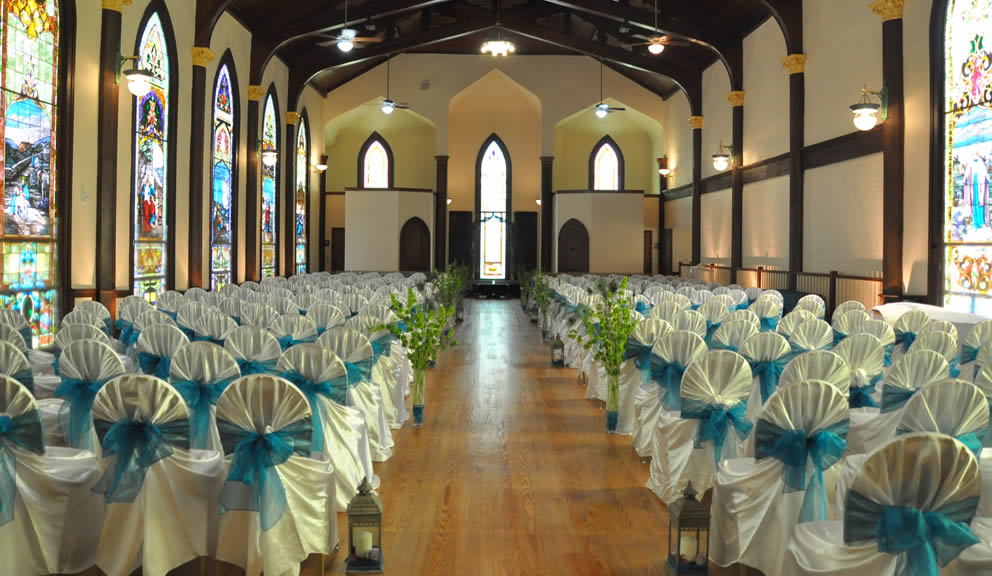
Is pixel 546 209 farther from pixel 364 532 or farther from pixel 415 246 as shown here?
pixel 364 532

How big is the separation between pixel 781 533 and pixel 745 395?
3.72ft

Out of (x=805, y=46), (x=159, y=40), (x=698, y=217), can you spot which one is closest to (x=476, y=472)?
(x=159, y=40)

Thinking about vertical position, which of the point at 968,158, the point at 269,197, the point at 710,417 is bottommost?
the point at 710,417

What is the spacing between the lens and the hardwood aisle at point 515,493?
425 centimetres

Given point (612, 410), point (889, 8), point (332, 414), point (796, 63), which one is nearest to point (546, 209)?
point (796, 63)

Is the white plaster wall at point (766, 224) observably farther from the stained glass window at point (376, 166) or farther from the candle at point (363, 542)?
the stained glass window at point (376, 166)

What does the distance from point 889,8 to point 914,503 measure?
1030cm

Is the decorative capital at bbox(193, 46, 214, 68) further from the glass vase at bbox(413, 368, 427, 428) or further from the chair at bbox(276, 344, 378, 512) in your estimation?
the chair at bbox(276, 344, 378, 512)

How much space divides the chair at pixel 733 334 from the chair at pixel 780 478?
3037 mm

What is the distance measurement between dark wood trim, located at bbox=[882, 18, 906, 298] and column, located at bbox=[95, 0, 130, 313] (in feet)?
33.4

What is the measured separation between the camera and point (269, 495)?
358 centimetres

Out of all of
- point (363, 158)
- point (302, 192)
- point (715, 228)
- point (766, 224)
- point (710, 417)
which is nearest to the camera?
point (710, 417)

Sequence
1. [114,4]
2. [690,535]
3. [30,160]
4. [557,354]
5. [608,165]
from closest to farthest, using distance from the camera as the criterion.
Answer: [690,535]
[30,160]
[114,4]
[557,354]
[608,165]

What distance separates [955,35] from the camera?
10.1 metres
